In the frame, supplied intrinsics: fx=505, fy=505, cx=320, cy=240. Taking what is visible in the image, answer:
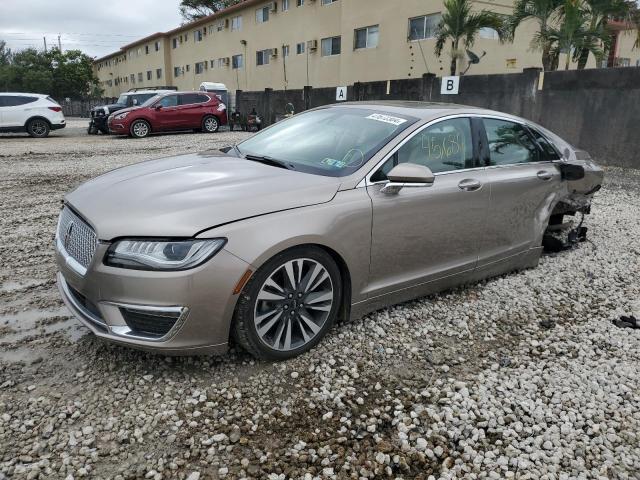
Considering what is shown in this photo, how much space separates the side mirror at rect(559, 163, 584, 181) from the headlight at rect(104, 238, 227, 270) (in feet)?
11.4

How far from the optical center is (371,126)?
143 inches

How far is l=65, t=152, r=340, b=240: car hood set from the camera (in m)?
2.64

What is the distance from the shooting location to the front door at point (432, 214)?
10.7 ft

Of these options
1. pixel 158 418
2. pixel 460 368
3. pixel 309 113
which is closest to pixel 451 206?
pixel 460 368

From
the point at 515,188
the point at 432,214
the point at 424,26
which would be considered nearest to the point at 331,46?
the point at 424,26

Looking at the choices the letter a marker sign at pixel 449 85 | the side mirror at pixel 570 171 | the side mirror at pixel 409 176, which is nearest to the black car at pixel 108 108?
the letter a marker sign at pixel 449 85

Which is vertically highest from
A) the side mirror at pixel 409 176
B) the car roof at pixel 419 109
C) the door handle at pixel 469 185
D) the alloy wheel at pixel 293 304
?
the car roof at pixel 419 109

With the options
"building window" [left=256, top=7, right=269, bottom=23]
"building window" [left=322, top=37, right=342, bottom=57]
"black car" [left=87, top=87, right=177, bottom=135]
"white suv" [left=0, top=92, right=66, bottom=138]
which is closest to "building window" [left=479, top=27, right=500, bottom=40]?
"building window" [left=322, top=37, right=342, bottom=57]

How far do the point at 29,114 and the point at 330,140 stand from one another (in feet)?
57.8

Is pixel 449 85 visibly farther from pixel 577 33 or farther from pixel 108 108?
pixel 108 108

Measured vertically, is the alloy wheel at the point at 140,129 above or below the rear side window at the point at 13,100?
below

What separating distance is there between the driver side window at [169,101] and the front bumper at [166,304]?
1690cm

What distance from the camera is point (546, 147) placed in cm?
466

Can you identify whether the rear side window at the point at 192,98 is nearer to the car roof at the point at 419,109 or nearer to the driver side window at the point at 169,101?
the driver side window at the point at 169,101
